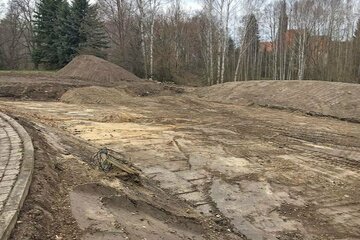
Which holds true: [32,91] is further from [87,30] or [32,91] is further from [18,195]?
[18,195]

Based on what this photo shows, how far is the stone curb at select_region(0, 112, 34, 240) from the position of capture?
3.72 meters

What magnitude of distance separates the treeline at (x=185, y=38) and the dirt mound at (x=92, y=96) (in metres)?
11.7

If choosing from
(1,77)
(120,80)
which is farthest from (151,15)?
(1,77)

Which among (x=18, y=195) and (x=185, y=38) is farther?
(x=185, y=38)

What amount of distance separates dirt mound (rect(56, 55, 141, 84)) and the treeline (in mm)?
4416

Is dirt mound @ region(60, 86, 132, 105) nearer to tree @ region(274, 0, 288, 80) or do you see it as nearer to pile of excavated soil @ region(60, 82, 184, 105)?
pile of excavated soil @ region(60, 82, 184, 105)

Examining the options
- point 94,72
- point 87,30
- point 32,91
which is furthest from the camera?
point 87,30

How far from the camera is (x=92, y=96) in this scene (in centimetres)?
2108

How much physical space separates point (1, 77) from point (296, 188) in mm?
21831

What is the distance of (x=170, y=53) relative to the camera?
36594mm

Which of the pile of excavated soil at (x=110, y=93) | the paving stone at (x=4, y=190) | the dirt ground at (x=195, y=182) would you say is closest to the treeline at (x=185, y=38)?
the pile of excavated soil at (x=110, y=93)

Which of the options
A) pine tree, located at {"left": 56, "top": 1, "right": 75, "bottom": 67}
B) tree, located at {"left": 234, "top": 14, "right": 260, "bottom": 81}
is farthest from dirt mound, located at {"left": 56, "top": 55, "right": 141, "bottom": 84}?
tree, located at {"left": 234, "top": 14, "right": 260, "bottom": 81}

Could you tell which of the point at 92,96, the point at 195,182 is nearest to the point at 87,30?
the point at 92,96

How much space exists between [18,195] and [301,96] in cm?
1889
